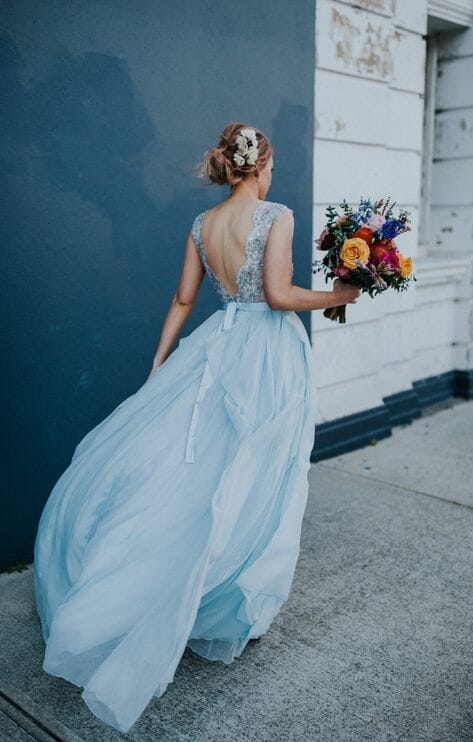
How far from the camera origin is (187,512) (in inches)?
106

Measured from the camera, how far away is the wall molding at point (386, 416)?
5391 mm

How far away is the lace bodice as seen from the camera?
9.14 ft

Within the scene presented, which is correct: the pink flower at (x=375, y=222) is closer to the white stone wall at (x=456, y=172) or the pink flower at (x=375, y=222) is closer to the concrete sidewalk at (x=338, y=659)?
the concrete sidewalk at (x=338, y=659)

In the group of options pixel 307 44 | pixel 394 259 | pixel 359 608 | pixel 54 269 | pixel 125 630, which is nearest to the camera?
pixel 125 630

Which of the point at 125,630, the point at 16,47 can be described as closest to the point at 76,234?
the point at 16,47

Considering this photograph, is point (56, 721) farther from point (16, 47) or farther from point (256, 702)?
point (16, 47)

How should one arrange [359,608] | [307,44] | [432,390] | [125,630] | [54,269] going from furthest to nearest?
[432,390], [307,44], [54,269], [359,608], [125,630]

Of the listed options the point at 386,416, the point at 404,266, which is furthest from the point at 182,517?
the point at 386,416

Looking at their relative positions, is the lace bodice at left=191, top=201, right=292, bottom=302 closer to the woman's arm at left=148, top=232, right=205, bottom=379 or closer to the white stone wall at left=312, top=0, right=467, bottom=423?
the woman's arm at left=148, top=232, right=205, bottom=379

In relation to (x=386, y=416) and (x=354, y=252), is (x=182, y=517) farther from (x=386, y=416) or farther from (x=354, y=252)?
(x=386, y=416)

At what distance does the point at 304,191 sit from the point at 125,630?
3380 millimetres

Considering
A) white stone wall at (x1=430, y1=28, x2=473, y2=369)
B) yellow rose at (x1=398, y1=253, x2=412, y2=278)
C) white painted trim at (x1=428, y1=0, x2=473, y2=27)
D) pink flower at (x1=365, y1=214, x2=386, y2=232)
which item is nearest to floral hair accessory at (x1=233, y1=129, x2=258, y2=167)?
pink flower at (x1=365, y1=214, x2=386, y2=232)

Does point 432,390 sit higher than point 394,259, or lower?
lower

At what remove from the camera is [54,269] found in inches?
146
